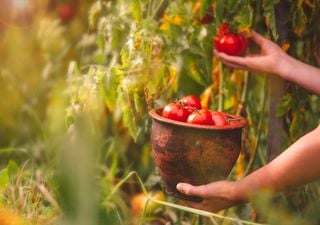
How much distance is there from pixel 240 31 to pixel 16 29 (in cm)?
238

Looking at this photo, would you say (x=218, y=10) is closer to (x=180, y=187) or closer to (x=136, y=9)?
(x=136, y=9)

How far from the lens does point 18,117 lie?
3482 mm

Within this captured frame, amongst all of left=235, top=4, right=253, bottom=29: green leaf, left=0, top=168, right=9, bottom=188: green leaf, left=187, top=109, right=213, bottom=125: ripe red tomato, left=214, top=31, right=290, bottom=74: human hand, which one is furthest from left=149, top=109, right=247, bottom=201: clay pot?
left=0, top=168, right=9, bottom=188: green leaf

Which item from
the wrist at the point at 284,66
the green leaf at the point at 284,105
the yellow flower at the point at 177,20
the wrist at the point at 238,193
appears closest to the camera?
the wrist at the point at 238,193

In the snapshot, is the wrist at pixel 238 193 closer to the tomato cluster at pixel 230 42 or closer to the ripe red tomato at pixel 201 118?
the ripe red tomato at pixel 201 118

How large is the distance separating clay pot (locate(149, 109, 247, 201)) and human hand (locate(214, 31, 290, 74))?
236 millimetres

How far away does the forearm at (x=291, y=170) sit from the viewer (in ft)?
4.72

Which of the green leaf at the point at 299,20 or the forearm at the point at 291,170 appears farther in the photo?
the green leaf at the point at 299,20

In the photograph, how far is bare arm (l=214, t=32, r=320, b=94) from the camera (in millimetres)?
1794

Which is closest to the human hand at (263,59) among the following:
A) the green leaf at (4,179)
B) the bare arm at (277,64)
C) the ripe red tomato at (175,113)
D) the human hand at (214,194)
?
the bare arm at (277,64)

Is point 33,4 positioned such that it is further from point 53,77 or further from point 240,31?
point 240,31

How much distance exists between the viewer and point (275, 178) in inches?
59.9

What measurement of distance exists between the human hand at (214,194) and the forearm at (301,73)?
1.39 ft

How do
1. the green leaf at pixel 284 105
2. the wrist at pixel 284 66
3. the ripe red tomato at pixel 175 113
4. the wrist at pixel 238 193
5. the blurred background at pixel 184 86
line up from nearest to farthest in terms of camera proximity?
the wrist at pixel 238 193, the ripe red tomato at pixel 175 113, the wrist at pixel 284 66, the blurred background at pixel 184 86, the green leaf at pixel 284 105
